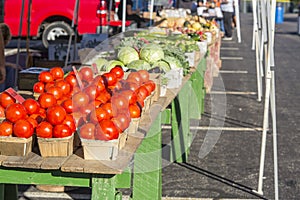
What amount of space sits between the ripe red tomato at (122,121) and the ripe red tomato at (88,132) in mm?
163

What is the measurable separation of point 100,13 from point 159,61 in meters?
9.74

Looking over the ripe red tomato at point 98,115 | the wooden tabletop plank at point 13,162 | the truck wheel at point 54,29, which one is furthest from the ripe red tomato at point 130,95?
the truck wheel at point 54,29

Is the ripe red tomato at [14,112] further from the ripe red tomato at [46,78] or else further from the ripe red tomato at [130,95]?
the ripe red tomato at [46,78]

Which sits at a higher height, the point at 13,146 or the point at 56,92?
the point at 56,92

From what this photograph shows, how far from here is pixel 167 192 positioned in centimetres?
588

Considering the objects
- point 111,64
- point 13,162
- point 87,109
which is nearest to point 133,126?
point 87,109

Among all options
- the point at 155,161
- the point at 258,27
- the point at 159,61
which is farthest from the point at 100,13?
the point at 155,161

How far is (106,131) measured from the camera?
10.7 feet

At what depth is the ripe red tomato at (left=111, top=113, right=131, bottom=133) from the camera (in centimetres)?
341

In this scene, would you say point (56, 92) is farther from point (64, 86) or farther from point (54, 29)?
point (54, 29)

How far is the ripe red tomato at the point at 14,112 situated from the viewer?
333 centimetres

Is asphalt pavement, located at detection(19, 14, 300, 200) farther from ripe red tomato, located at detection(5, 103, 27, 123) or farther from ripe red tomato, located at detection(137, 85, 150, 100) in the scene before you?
ripe red tomato, located at detection(5, 103, 27, 123)

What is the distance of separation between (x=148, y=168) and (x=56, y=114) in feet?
4.51

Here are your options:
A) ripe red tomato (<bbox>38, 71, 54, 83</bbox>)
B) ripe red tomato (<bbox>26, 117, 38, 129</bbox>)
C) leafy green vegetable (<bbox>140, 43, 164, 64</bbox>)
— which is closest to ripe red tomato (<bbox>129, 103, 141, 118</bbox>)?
ripe red tomato (<bbox>26, 117, 38, 129</bbox>)
